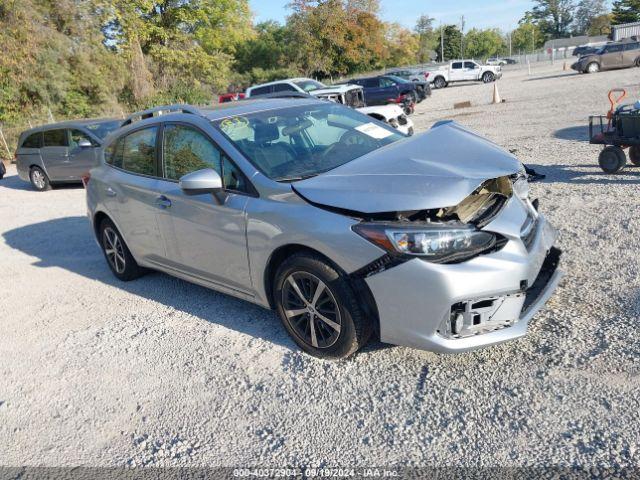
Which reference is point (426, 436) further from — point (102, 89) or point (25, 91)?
point (102, 89)

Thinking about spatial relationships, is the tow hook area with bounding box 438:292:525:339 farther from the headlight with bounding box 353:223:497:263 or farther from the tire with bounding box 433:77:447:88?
the tire with bounding box 433:77:447:88

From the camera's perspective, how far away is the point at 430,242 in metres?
3.18

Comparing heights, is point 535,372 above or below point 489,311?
below

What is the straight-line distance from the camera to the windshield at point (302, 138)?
13.4 feet

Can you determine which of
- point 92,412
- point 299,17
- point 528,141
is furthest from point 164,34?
point 92,412

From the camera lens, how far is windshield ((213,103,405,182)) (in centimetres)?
409

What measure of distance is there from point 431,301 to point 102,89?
3157 centimetres

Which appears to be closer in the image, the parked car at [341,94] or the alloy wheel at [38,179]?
the parked car at [341,94]

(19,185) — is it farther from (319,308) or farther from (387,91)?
(387,91)

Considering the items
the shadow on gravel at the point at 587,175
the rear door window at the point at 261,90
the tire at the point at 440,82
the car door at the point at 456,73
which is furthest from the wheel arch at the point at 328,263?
the car door at the point at 456,73

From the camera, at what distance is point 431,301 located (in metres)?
3.15

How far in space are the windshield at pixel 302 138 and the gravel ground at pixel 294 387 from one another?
1275 millimetres

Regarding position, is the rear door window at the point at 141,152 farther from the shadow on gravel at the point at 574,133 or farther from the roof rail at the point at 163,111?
the shadow on gravel at the point at 574,133

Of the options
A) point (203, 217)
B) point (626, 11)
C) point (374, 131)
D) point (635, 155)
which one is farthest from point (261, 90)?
point (626, 11)
